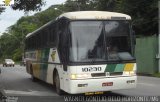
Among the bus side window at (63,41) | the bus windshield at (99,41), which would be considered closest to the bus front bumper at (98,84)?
the bus windshield at (99,41)

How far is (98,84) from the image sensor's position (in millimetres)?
14688

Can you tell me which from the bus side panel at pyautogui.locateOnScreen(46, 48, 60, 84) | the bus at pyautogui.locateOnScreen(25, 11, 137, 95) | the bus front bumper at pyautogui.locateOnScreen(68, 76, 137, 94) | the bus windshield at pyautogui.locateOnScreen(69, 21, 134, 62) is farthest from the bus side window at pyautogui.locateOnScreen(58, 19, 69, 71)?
the bus front bumper at pyautogui.locateOnScreen(68, 76, 137, 94)

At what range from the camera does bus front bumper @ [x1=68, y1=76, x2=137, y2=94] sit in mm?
14570

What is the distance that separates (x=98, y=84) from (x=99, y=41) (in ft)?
4.84

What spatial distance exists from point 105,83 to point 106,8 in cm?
4260

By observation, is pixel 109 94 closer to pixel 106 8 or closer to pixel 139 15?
pixel 139 15

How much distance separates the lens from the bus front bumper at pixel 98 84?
1457 centimetres

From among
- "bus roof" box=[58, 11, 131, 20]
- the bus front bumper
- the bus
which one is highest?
"bus roof" box=[58, 11, 131, 20]

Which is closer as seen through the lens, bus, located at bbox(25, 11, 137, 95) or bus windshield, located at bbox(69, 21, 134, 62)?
bus, located at bbox(25, 11, 137, 95)

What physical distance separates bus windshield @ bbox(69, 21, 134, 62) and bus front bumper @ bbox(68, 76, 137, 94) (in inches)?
27.4

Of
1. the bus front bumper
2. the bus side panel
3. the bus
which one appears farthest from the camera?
the bus side panel

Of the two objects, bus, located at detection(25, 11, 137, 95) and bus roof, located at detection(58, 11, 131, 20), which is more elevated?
bus roof, located at detection(58, 11, 131, 20)

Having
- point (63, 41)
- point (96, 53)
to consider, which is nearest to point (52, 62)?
point (63, 41)

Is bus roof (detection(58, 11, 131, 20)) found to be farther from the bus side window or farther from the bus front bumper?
the bus front bumper
